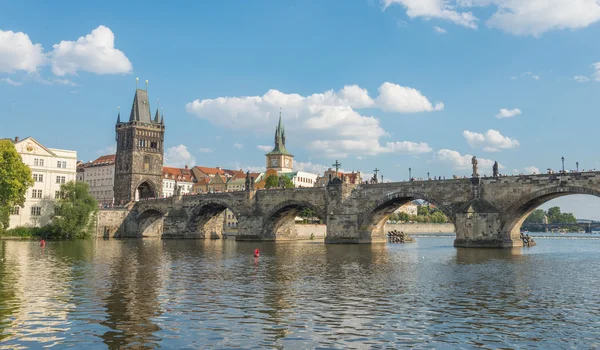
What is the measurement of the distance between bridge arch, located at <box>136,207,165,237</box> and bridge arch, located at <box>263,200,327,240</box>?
28728mm

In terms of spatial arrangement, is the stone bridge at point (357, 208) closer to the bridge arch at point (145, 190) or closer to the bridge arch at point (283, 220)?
the bridge arch at point (283, 220)

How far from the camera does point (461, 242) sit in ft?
195

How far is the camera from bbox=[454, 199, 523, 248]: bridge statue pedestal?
56.7m

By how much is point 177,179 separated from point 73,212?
→ 88207 mm

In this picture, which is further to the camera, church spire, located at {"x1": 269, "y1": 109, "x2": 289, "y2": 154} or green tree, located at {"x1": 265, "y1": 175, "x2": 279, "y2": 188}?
church spire, located at {"x1": 269, "y1": 109, "x2": 289, "y2": 154}

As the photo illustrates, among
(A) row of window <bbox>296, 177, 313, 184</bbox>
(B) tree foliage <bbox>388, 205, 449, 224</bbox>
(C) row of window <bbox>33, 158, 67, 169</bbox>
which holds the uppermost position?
(A) row of window <bbox>296, 177, 313, 184</bbox>

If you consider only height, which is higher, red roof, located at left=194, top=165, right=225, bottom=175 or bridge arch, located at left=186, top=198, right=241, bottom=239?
red roof, located at left=194, top=165, right=225, bottom=175

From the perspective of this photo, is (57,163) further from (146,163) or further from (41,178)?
(146,163)

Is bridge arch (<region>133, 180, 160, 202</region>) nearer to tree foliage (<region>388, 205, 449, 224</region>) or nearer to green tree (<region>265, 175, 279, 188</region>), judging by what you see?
green tree (<region>265, 175, 279, 188</region>)

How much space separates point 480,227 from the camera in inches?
2272

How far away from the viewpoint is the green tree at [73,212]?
77.8m

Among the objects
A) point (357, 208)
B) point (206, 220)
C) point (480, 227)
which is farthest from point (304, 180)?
point (480, 227)

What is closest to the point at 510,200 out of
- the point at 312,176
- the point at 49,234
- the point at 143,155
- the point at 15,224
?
the point at 49,234

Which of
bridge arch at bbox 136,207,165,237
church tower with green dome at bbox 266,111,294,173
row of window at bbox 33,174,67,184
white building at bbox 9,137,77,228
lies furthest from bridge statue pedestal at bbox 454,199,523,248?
church tower with green dome at bbox 266,111,294,173
